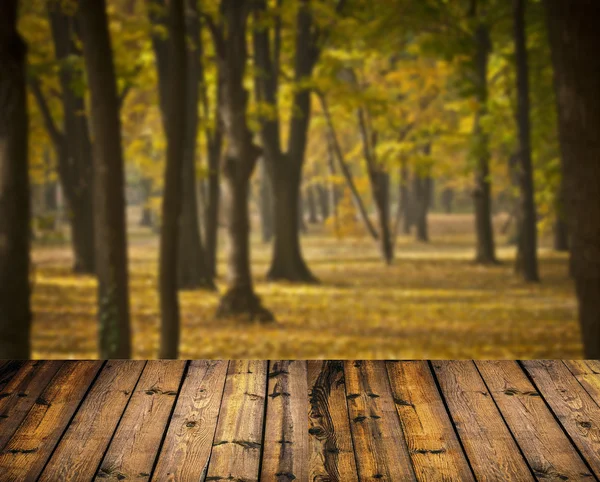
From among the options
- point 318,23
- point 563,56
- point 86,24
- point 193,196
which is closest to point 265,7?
point 318,23

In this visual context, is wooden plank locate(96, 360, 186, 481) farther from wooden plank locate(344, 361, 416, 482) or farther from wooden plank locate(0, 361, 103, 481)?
wooden plank locate(344, 361, 416, 482)

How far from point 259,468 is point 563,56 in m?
3.74

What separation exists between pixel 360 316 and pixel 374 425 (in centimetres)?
950

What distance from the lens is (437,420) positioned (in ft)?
A: 11.2

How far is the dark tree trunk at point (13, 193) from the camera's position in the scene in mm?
6043

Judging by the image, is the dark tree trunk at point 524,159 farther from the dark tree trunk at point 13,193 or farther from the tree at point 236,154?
the dark tree trunk at point 13,193

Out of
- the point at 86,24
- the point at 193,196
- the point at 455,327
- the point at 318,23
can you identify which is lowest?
the point at 455,327

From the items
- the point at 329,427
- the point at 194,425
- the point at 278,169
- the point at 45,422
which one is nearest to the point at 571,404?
the point at 329,427

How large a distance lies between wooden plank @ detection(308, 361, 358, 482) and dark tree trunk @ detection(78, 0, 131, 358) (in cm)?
341

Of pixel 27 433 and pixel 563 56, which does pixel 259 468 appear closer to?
pixel 27 433

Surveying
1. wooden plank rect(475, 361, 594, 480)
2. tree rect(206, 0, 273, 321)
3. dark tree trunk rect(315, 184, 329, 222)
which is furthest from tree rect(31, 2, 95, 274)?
dark tree trunk rect(315, 184, 329, 222)

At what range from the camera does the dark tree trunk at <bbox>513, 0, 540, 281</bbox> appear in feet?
52.5

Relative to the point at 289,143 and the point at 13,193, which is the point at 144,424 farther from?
the point at 289,143

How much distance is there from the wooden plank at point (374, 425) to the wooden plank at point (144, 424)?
807 mm
